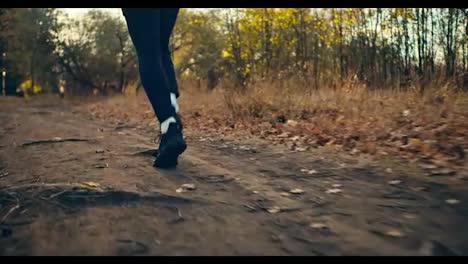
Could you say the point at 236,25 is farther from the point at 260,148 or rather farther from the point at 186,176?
the point at 186,176

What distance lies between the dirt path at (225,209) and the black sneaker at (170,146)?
0.33 ft

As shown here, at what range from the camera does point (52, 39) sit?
93.3 ft

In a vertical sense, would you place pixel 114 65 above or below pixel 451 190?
above

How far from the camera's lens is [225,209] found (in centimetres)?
177

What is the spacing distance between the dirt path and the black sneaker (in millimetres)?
101

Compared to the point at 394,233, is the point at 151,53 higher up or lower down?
higher up

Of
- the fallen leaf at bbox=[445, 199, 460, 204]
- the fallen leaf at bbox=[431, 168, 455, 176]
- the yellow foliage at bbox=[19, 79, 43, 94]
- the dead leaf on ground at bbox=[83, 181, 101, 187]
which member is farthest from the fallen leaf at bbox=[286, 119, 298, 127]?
the yellow foliage at bbox=[19, 79, 43, 94]

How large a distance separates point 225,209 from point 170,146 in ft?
2.63

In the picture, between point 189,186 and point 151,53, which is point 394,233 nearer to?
point 189,186

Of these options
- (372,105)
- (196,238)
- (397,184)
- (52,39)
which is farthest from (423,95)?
(52,39)

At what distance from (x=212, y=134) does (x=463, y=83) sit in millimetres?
3159

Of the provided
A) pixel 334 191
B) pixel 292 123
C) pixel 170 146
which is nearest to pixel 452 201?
pixel 334 191

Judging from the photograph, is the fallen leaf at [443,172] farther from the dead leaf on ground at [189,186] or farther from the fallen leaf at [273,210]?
the dead leaf on ground at [189,186]

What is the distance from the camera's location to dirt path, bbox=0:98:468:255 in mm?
1381
